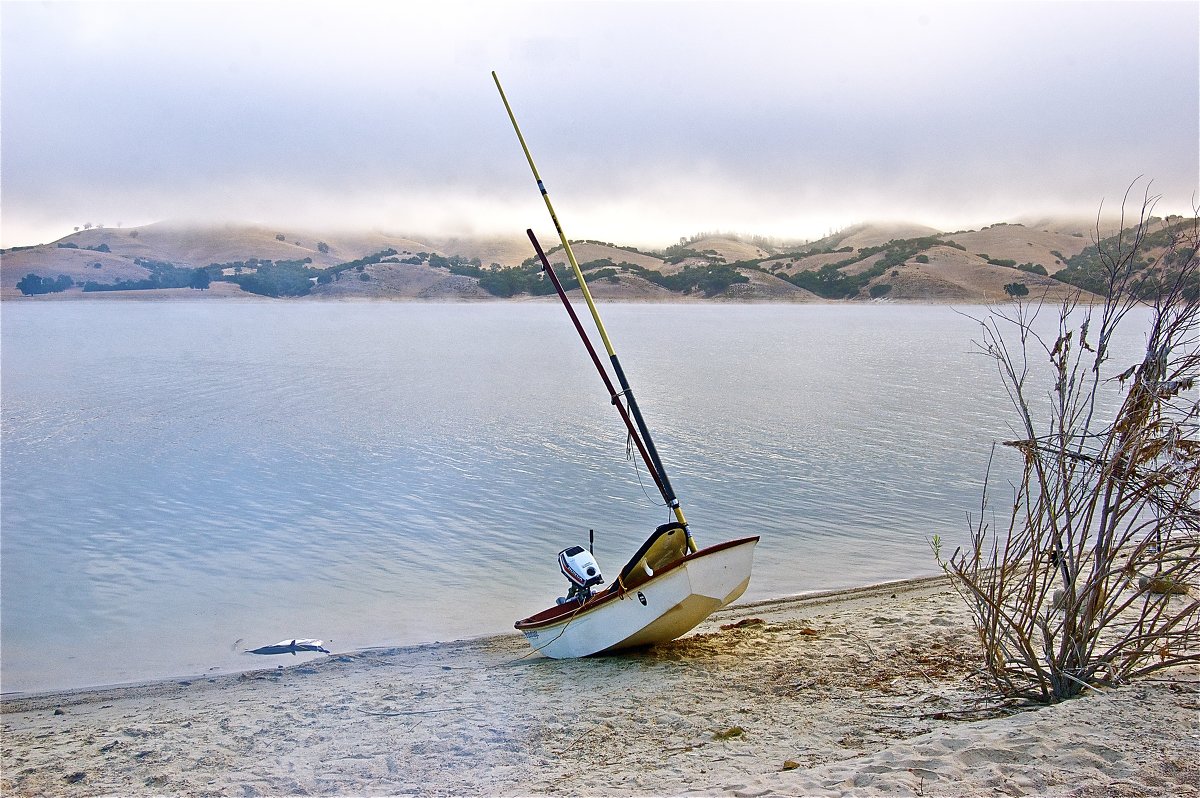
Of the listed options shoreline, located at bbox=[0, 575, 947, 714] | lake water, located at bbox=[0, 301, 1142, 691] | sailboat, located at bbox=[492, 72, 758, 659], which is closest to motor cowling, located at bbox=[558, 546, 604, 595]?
sailboat, located at bbox=[492, 72, 758, 659]

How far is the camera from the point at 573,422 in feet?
65.6

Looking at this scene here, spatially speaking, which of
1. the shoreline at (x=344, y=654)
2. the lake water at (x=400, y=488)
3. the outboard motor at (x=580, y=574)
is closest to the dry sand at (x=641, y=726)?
the shoreline at (x=344, y=654)

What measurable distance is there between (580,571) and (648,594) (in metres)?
0.81

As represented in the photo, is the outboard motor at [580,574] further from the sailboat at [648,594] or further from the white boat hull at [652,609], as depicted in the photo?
the white boat hull at [652,609]

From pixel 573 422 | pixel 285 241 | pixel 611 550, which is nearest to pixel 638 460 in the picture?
pixel 573 422

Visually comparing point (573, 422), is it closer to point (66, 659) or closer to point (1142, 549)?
point (66, 659)

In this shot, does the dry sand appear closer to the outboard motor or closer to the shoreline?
the shoreline

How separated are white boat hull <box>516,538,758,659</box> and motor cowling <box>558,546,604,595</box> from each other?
0.56 feet

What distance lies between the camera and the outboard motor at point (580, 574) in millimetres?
7492

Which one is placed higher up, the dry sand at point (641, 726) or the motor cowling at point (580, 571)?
the motor cowling at point (580, 571)

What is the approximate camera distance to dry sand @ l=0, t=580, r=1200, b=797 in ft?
14.2

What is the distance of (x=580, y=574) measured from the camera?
7.54 m

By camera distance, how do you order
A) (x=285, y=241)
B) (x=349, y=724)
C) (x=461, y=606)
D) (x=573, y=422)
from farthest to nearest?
(x=285, y=241)
(x=573, y=422)
(x=461, y=606)
(x=349, y=724)

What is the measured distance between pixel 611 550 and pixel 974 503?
5058mm
